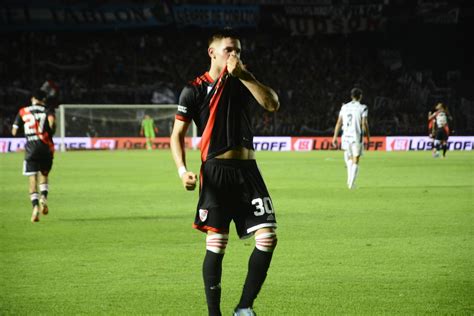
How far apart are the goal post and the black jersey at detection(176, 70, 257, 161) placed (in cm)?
3739

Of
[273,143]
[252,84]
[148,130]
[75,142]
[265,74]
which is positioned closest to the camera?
[252,84]

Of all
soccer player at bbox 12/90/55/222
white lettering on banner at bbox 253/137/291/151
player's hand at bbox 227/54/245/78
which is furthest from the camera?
white lettering on banner at bbox 253/137/291/151

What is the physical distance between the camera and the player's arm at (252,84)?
555cm

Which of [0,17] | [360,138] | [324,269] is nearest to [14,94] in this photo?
[0,17]

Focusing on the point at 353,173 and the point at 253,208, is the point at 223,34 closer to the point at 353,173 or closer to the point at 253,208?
the point at 253,208

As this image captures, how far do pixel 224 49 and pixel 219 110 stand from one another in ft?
1.50

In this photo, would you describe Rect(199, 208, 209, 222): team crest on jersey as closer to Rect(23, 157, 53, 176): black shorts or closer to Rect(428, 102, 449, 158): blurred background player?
Rect(23, 157, 53, 176): black shorts

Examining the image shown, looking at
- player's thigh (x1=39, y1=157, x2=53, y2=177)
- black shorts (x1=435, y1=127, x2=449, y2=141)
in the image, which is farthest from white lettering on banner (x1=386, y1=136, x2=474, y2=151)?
player's thigh (x1=39, y1=157, x2=53, y2=177)

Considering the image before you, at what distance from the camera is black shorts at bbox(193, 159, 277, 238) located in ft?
20.0

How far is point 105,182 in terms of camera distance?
22.8 meters

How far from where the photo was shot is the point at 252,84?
5773 mm

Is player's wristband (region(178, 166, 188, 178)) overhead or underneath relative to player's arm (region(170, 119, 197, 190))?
underneath

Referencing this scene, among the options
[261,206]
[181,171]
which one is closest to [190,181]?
[181,171]

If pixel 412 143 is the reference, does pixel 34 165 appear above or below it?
above
